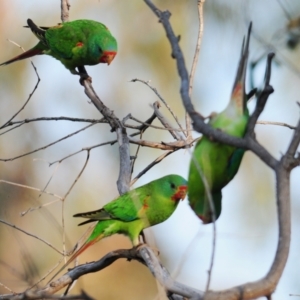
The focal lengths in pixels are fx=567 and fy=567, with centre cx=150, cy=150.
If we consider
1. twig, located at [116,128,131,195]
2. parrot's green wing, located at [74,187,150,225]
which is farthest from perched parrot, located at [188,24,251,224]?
parrot's green wing, located at [74,187,150,225]

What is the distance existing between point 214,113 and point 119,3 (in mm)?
6454

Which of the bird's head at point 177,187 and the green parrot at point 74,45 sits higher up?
the green parrot at point 74,45

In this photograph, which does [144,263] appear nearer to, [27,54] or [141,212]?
[141,212]

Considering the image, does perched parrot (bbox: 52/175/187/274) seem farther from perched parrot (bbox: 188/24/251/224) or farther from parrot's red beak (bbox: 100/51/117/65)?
parrot's red beak (bbox: 100/51/117/65)

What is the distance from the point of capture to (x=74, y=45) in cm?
458

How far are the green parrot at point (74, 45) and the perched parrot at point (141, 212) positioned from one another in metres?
1.76

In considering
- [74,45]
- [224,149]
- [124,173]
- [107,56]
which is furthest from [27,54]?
[224,149]

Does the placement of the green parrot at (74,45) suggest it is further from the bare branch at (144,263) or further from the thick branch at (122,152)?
the bare branch at (144,263)

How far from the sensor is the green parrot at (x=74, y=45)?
458 centimetres

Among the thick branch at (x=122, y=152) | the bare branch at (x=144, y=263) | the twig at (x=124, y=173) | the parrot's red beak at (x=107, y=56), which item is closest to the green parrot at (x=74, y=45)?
the parrot's red beak at (x=107, y=56)

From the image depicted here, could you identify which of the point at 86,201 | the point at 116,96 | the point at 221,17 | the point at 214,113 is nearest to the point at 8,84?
the point at 116,96

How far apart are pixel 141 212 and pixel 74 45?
2.03m

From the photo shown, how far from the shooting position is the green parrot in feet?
15.0

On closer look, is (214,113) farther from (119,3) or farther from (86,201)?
(119,3)
